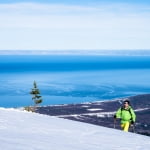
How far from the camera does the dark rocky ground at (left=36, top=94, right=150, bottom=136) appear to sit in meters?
98.4

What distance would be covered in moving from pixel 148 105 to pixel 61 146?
126 meters

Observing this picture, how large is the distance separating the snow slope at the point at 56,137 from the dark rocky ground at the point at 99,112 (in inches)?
3155

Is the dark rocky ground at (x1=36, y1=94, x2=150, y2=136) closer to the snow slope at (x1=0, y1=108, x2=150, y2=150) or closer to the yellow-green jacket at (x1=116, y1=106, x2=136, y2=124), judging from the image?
the yellow-green jacket at (x1=116, y1=106, x2=136, y2=124)

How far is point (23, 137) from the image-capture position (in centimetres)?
666

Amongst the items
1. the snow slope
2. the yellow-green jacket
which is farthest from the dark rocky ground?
the snow slope

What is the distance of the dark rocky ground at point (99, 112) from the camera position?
98438 mm

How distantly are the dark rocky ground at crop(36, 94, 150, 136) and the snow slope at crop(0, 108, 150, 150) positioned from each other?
80125 millimetres

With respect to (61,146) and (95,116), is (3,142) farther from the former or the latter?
(95,116)

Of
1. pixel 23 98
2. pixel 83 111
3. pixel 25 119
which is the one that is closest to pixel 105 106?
pixel 83 111

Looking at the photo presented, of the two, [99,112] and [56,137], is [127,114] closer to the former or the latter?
[56,137]

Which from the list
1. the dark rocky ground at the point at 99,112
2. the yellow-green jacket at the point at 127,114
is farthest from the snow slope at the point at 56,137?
the dark rocky ground at the point at 99,112

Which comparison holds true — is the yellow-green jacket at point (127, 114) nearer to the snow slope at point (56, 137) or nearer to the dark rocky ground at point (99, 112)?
the snow slope at point (56, 137)

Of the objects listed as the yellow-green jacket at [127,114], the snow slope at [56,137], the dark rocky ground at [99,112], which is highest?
the dark rocky ground at [99,112]

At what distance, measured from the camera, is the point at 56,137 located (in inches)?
283
